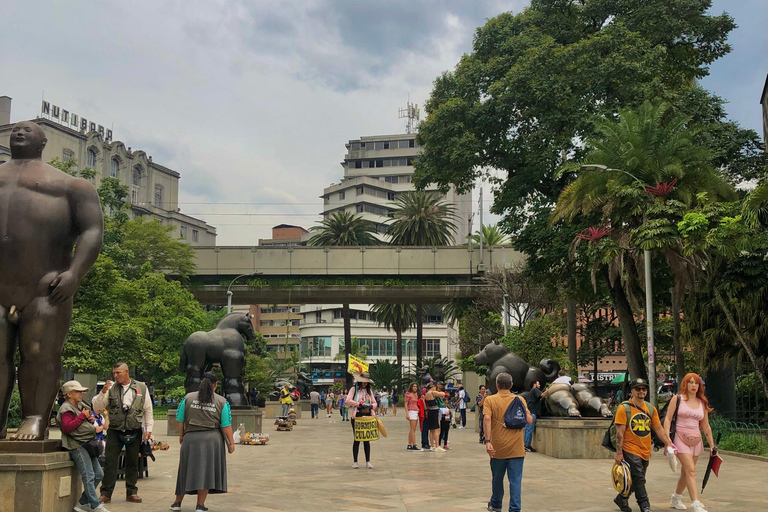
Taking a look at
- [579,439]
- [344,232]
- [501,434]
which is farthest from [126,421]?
[344,232]

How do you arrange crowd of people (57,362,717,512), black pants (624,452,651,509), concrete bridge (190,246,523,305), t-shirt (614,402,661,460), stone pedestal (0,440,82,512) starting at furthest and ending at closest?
concrete bridge (190,246,523,305)
t-shirt (614,402,661,460)
black pants (624,452,651,509)
crowd of people (57,362,717,512)
stone pedestal (0,440,82,512)

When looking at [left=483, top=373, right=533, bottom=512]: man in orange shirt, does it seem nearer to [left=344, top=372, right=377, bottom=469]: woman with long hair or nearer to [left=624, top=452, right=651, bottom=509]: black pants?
[left=624, top=452, right=651, bottom=509]: black pants

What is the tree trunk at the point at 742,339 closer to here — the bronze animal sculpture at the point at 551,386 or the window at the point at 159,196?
the bronze animal sculpture at the point at 551,386

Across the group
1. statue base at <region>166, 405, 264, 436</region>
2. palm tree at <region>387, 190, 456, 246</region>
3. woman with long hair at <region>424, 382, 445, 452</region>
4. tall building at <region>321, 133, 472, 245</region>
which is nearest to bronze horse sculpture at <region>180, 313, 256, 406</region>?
statue base at <region>166, 405, 264, 436</region>

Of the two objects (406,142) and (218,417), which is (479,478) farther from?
(406,142)

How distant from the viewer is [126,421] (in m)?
9.91

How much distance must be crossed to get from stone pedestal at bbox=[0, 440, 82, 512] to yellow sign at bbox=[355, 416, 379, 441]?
6.96 meters

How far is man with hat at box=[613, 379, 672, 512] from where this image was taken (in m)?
8.97

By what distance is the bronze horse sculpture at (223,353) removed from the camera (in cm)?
1958

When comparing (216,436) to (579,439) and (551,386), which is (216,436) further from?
(551,386)

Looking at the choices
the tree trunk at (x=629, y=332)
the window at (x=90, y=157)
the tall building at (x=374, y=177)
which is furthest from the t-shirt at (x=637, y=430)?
the tall building at (x=374, y=177)

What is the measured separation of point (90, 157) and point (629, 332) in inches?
2305

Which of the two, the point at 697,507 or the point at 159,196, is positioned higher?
the point at 159,196

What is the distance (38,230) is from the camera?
23.1ft
